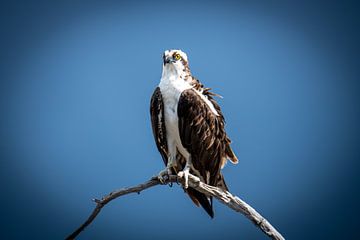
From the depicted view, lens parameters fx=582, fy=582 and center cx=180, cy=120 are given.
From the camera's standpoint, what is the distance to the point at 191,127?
5.51m

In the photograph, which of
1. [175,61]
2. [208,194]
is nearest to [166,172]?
[208,194]

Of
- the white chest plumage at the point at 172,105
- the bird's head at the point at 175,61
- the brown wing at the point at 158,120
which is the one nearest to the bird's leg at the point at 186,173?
the white chest plumage at the point at 172,105

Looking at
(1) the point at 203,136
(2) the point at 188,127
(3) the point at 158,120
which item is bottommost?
(1) the point at 203,136

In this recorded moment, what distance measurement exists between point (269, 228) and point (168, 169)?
1.12 meters

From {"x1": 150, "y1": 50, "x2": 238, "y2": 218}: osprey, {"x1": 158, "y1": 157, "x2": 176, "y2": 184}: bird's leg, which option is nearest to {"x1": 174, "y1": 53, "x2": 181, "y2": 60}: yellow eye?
{"x1": 150, "y1": 50, "x2": 238, "y2": 218}: osprey

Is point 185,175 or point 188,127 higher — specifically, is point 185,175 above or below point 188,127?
below

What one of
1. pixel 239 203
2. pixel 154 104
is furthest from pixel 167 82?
pixel 239 203

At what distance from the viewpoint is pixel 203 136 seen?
555 centimetres

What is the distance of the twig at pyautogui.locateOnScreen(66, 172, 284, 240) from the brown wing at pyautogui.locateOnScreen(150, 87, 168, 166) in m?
0.39

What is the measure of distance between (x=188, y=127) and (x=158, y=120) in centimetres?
30

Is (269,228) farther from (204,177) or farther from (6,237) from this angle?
(6,237)

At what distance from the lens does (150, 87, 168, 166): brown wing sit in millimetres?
5555

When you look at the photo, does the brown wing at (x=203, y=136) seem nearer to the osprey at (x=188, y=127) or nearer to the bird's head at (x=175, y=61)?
→ the osprey at (x=188, y=127)

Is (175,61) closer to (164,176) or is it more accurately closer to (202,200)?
(164,176)
